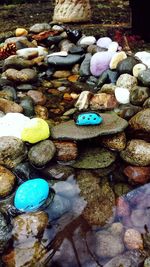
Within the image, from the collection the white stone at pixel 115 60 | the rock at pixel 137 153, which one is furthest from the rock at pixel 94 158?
the white stone at pixel 115 60

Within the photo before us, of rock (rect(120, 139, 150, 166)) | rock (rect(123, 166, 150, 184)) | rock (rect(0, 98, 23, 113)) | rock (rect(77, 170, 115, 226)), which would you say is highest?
rock (rect(0, 98, 23, 113))

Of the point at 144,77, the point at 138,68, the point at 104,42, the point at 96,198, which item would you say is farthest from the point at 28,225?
the point at 104,42

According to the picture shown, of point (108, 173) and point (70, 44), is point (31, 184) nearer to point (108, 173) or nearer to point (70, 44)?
point (108, 173)

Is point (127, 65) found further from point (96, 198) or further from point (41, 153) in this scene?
point (96, 198)

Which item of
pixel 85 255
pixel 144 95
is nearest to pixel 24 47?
pixel 144 95

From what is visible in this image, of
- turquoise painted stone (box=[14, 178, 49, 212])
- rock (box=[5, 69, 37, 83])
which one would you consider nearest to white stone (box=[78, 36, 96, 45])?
rock (box=[5, 69, 37, 83])

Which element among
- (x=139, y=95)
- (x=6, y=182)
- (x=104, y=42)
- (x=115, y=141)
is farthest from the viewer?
(x=104, y=42)

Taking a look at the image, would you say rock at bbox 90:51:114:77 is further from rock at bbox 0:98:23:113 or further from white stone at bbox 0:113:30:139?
white stone at bbox 0:113:30:139
